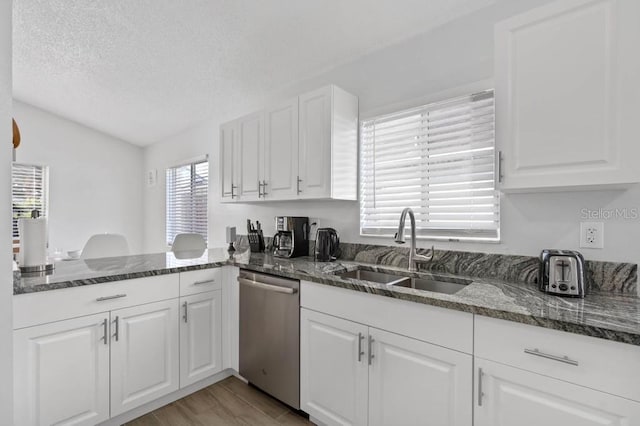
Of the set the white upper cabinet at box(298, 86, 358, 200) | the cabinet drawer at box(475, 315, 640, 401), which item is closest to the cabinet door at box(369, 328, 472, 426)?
the cabinet drawer at box(475, 315, 640, 401)

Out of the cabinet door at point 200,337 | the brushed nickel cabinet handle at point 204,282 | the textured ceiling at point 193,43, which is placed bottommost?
the cabinet door at point 200,337

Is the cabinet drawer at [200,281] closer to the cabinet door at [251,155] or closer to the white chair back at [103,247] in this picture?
the cabinet door at [251,155]

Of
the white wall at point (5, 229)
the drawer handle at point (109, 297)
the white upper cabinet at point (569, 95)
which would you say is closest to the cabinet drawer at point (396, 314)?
the white upper cabinet at point (569, 95)

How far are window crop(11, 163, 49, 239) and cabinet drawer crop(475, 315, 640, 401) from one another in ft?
18.0

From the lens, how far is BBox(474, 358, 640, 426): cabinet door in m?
0.99

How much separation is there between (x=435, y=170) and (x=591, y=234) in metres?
0.85

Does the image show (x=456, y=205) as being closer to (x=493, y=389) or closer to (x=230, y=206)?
(x=493, y=389)

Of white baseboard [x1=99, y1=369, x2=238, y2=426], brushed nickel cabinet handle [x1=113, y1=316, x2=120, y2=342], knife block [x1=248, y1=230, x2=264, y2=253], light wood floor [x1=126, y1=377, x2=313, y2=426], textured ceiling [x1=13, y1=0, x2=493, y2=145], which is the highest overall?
textured ceiling [x1=13, y1=0, x2=493, y2=145]

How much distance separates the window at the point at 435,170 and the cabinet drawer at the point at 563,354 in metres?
0.77

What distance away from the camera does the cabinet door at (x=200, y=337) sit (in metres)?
2.11

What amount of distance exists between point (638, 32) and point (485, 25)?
2.73ft

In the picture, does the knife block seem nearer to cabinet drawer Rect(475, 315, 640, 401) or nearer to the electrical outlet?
cabinet drawer Rect(475, 315, 640, 401)

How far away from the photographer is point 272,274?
6.74 feet

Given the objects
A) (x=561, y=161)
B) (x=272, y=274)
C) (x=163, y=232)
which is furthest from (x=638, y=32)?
(x=163, y=232)
